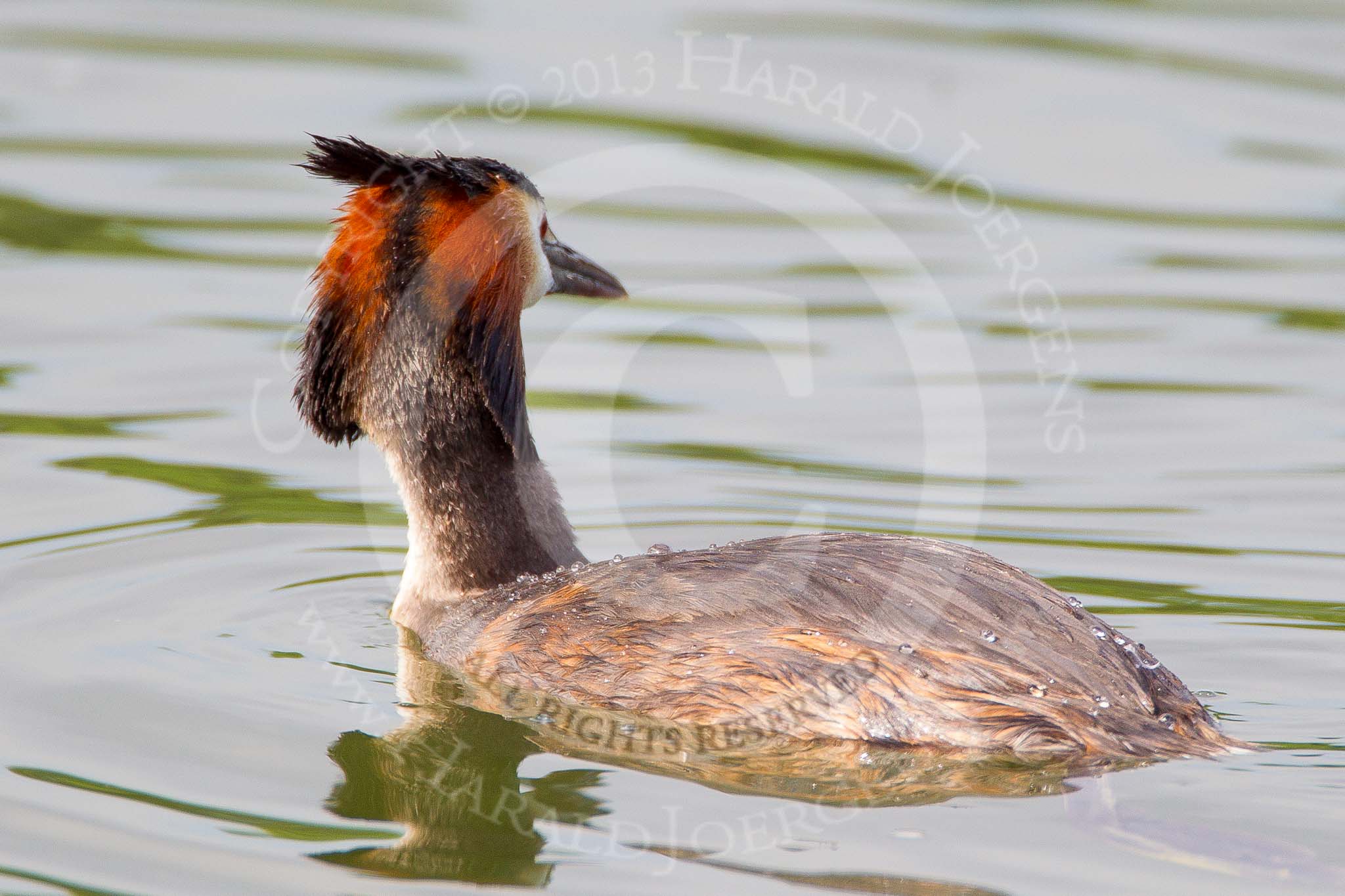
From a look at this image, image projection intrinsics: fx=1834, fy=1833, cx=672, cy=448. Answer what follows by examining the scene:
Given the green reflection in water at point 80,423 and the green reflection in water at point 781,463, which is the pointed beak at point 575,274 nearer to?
the green reflection in water at point 781,463

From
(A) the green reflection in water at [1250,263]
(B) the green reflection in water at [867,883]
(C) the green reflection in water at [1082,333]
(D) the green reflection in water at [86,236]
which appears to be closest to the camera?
(B) the green reflection in water at [867,883]

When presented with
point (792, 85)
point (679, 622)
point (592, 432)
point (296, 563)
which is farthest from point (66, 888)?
point (792, 85)

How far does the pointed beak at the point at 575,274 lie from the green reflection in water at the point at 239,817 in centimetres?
286

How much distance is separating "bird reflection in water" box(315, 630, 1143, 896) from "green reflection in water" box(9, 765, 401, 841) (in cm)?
11

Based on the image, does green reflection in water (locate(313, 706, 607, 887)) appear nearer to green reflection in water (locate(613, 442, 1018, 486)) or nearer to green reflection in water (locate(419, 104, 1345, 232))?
green reflection in water (locate(613, 442, 1018, 486))

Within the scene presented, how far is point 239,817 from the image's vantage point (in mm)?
5363

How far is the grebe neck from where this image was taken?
273 inches

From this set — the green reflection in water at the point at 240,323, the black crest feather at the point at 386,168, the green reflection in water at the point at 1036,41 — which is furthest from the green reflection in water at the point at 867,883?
Answer: the green reflection in water at the point at 1036,41

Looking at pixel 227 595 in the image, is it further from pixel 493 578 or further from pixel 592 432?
pixel 592 432

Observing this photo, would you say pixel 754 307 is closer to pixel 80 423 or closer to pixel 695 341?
pixel 695 341

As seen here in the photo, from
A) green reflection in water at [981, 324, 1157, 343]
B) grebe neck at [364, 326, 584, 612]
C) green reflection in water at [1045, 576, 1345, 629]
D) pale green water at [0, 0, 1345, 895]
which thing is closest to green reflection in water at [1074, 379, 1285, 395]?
pale green water at [0, 0, 1345, 895]

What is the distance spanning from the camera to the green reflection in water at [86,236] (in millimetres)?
12562

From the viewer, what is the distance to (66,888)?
4938 millimetres

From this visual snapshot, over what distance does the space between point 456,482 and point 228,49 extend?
1093cm
